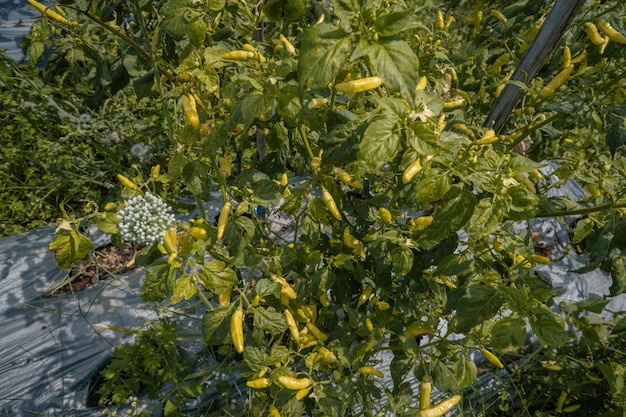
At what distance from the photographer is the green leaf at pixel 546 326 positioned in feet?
2.99

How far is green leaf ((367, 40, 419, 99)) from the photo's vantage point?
0.65 m

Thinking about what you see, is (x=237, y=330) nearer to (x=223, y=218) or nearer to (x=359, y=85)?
(x=223, y=218)

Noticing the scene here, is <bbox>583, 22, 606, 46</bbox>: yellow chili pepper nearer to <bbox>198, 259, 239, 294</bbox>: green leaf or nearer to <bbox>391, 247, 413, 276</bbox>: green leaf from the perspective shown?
<bbox>391, 247, 413, 276</bbox>: green leaf

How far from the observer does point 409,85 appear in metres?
0.65

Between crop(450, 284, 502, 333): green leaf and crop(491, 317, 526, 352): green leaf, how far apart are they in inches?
1.6

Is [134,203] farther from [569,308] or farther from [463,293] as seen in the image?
[569,308]

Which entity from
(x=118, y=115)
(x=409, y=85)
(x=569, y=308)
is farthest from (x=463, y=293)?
(x=118, y=115)

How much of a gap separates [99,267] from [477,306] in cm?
225

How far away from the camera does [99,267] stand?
2.46 meters

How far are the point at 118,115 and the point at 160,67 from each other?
6.81ft

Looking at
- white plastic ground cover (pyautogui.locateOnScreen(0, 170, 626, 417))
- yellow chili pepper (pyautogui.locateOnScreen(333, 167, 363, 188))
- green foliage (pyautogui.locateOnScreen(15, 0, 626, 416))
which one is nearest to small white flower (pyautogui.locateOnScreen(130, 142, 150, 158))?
white plastic ground cover (pyautogui.locateOnScreen(0, 170, 626, 417))

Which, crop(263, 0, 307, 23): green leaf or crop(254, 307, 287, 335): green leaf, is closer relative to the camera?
crop(263, 0, 307, 23): green leaf

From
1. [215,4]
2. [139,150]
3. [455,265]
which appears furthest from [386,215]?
[139,150]

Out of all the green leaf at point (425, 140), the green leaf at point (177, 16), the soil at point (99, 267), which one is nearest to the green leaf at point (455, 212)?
the green leaf at point (425, 140)
